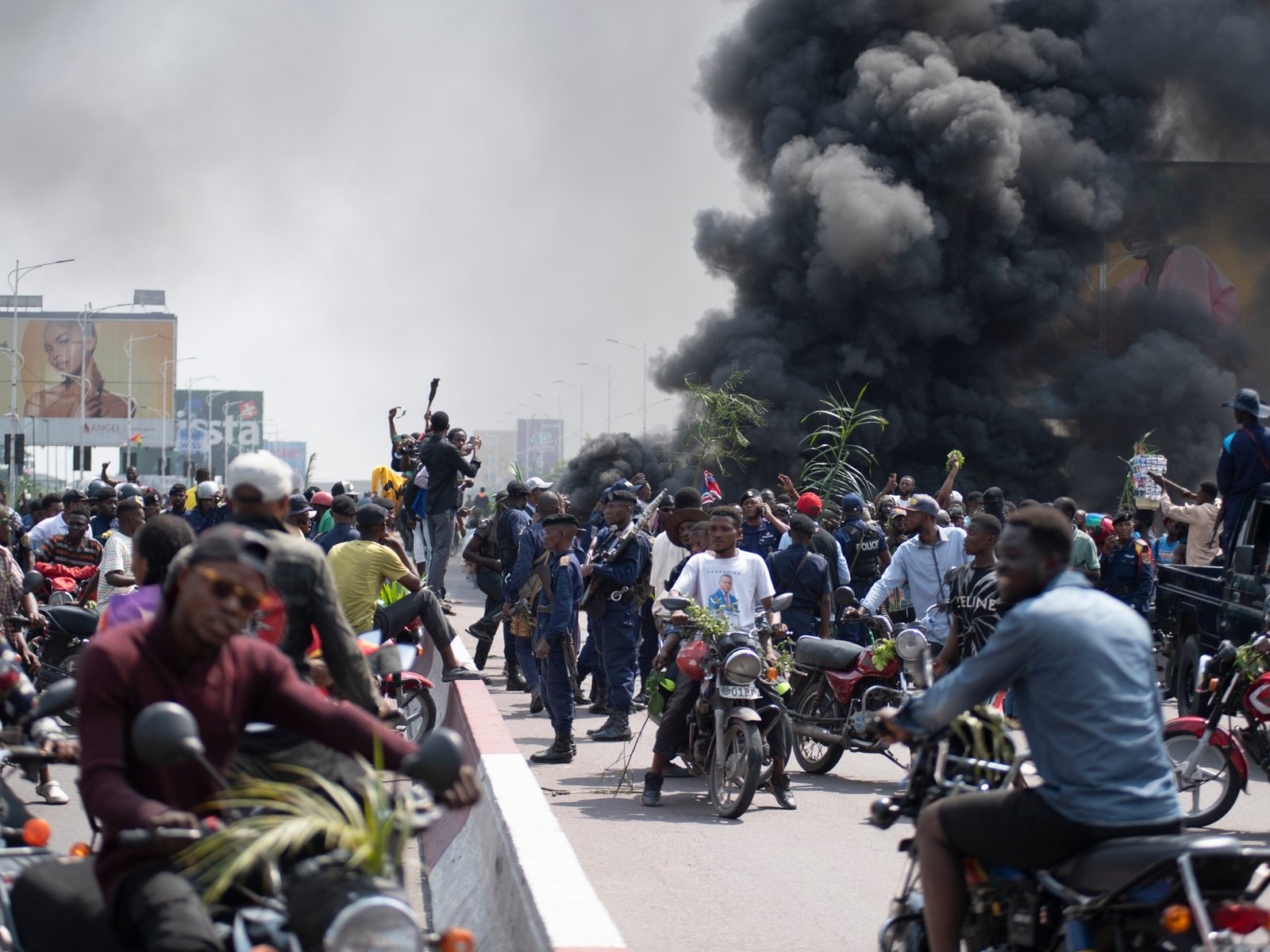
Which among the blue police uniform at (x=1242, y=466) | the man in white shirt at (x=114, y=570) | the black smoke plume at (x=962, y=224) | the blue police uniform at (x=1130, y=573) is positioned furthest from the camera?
the black smoke plume at (x=962, y=224)

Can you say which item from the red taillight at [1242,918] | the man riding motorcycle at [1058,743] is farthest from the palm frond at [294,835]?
the red taillight at [1242,918]

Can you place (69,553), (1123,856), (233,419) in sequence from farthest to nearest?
(233,419), (69,553), (1123,856)

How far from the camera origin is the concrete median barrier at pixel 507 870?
171 inches

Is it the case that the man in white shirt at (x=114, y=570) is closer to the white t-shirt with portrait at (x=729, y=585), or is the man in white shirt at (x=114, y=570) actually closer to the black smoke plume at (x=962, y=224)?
the white t-shirt with portrait at (x=729, y=585)

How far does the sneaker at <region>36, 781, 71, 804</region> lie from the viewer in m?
8.24

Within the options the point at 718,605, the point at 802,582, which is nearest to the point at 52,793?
the point at 718,605

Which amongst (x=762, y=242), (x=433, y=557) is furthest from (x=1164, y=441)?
(x=433, y=557)

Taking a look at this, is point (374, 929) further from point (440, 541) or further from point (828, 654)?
point (440, 541)

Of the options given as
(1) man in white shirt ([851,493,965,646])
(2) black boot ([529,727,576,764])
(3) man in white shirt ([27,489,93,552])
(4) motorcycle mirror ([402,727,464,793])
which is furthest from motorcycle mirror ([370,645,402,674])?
(3) man in white shirt ([27,489,93,552])

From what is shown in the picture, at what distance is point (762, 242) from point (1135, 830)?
35445mm

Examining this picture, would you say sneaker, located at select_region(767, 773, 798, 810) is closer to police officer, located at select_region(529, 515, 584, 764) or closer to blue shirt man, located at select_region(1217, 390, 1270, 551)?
police officer, located at select_region(529, 515, 584, 764)

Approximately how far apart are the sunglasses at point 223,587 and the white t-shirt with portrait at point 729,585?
18.1ft

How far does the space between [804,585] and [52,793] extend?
203 inches

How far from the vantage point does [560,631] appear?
10.1 meters
